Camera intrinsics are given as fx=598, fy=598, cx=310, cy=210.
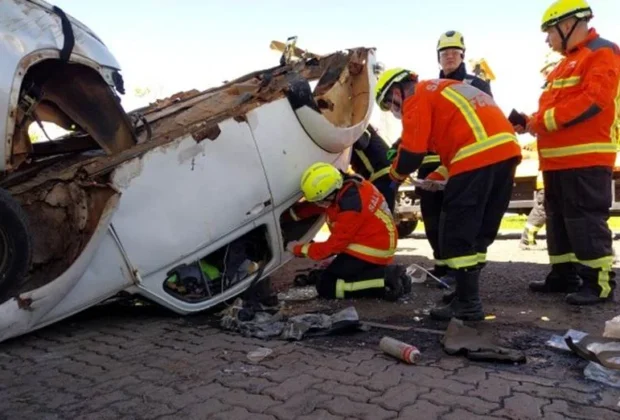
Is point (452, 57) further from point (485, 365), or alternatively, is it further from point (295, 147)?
point (485, 365)

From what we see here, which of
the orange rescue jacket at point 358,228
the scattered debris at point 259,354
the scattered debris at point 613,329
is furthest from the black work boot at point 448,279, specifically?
the scattered debris at point 259,354

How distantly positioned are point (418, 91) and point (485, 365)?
1.68 meters

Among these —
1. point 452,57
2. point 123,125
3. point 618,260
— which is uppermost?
point 452,57

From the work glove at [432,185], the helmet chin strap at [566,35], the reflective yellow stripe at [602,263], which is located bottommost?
the reflective yellow stripe at [602,263]

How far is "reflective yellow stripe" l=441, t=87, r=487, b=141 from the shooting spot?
3.53 m

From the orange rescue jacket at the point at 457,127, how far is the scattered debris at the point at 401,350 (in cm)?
120

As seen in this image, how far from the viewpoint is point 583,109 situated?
3.62 meters

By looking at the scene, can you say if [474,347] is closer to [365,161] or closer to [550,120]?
[550,120]

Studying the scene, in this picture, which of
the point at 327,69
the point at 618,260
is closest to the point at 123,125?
the point at 327,69

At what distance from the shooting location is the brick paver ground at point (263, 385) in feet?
7.43

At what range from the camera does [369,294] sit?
168 inches

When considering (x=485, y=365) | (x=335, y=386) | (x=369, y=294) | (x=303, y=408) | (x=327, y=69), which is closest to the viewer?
(x=303, y=408)

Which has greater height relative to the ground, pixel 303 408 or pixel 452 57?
pixel 452 57

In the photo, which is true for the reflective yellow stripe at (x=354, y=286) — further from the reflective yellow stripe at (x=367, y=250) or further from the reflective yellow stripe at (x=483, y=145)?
the reflective yellow stripe at (x=483, y=145)
